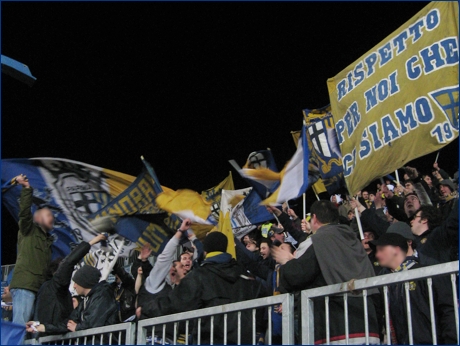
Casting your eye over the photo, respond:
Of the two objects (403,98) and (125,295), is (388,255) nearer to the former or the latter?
(403,98)

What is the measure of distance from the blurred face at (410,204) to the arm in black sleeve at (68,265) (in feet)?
11.9

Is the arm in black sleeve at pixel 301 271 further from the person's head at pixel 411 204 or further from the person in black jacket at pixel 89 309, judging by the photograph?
the person's head at pixel 411 204

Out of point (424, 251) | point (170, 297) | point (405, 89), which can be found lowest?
point (170, 297)

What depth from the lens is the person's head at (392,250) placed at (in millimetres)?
5773

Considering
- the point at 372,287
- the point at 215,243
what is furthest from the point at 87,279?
the point at 372,287

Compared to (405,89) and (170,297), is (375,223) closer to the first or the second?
(405,89)

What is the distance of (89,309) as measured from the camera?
7.36 metres

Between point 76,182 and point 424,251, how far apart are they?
5479 mm

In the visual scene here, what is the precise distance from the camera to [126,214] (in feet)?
31.4

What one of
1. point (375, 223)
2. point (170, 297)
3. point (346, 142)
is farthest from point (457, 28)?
point (170, 297)

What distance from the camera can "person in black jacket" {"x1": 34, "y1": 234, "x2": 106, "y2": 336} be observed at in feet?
24.6

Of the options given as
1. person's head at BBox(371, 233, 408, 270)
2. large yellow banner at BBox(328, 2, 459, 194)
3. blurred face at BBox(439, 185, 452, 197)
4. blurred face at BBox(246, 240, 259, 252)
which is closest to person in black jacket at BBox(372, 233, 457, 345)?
person's head at BBox(371, 233, 408, 270)

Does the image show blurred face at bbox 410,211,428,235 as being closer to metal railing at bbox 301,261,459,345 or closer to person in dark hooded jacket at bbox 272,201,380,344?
person in dark hooded jacket at bbox 272,201,380,344

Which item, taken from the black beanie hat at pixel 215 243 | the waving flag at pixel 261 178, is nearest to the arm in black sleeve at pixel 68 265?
the black beanie hat at pixel 215 243
